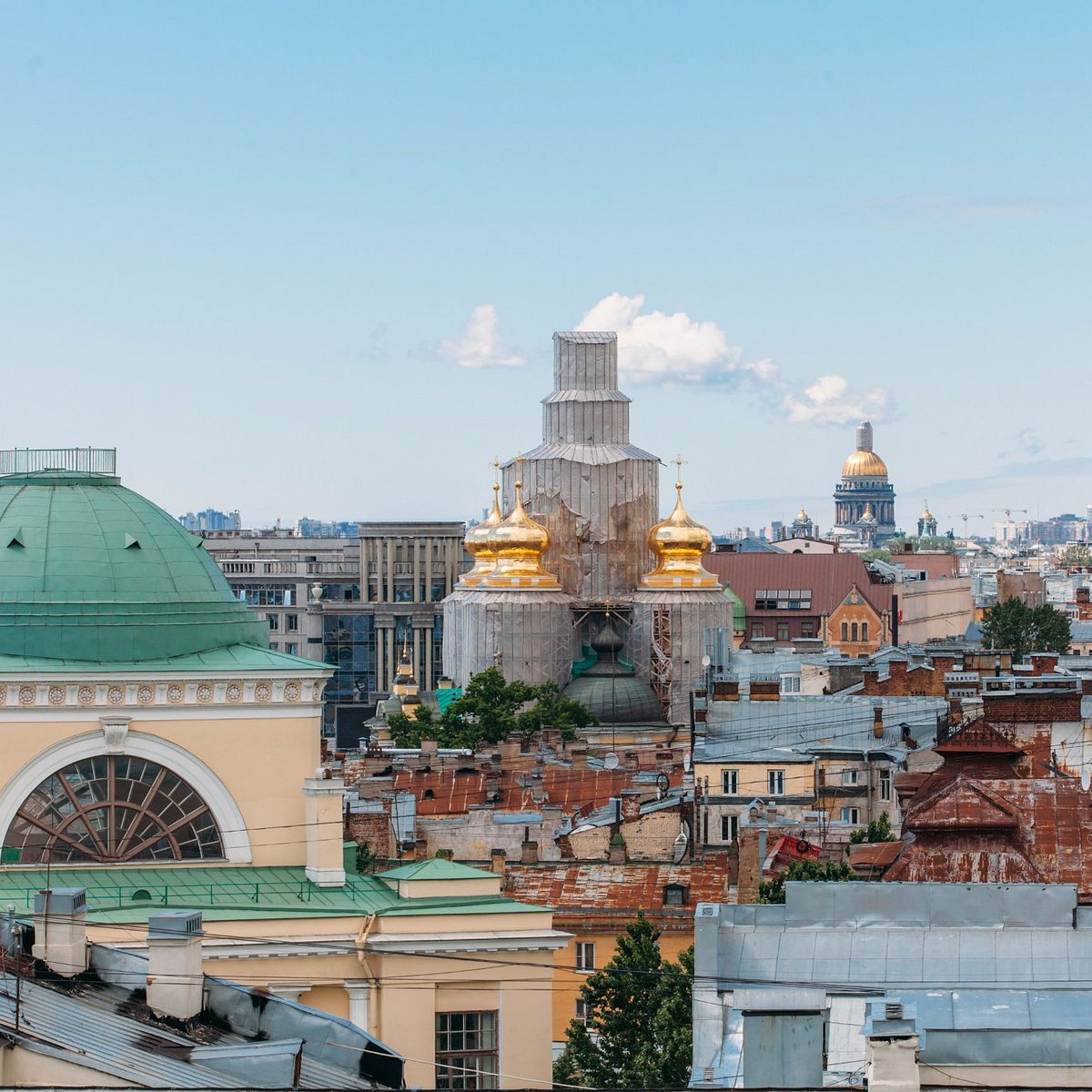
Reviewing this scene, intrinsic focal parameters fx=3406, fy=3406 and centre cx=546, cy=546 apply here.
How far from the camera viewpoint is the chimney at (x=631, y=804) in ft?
196

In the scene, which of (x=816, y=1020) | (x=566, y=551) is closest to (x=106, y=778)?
(x=816, y=1020)

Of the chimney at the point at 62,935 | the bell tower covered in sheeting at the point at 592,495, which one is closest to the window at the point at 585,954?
the chimney at the point at 62,935

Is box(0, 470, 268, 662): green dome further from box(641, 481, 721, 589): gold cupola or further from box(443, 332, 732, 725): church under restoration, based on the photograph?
box(641, 481, 721, 589): gold cupola

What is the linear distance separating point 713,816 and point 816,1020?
34.3 meters

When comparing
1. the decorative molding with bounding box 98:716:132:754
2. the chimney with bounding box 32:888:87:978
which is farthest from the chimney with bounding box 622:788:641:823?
the chimney with bounding box 32:888:87:978

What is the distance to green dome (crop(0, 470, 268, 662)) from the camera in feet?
123

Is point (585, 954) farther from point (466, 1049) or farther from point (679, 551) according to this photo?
point (679, 551)

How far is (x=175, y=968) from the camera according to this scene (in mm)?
27312

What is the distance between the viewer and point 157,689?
123 ft

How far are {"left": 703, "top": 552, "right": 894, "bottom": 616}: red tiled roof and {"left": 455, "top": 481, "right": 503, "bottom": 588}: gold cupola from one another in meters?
31.5

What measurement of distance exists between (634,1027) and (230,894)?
5164mm

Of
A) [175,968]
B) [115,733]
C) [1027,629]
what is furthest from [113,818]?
[1027,629]

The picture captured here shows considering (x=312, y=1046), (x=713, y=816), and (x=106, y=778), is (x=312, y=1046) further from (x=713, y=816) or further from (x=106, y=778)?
(x=713, y=816)

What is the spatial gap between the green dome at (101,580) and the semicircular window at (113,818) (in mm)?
1292
